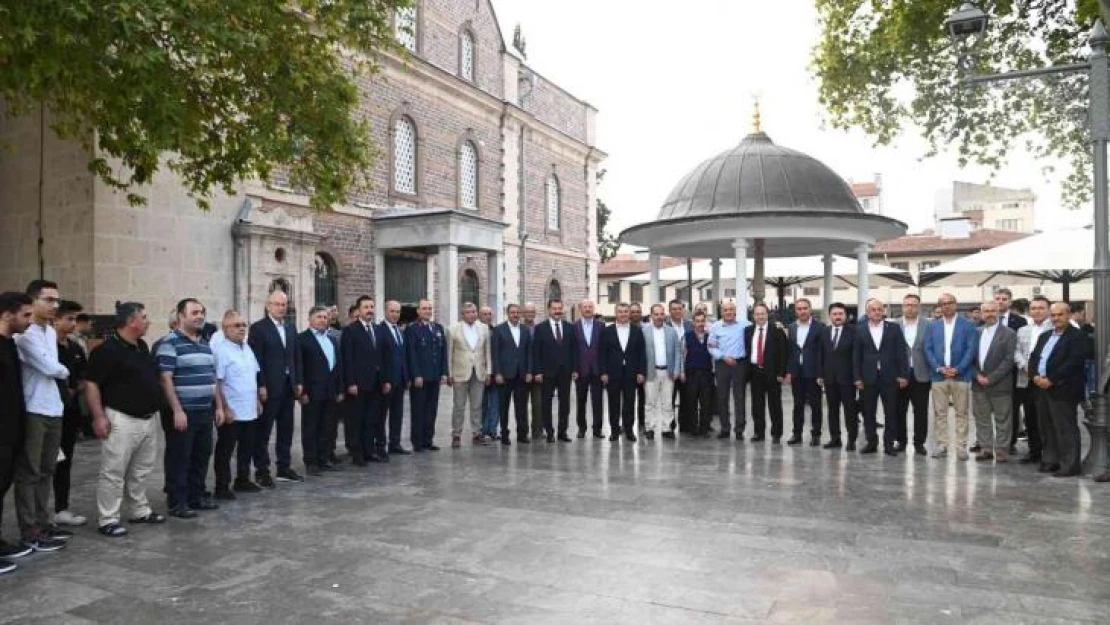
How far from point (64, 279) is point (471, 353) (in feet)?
25.5

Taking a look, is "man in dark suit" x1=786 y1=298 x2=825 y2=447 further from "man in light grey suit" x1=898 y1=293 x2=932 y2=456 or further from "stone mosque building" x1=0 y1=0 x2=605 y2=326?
"stone mosque building" x1=0 y1=0 x2=605 y2=326

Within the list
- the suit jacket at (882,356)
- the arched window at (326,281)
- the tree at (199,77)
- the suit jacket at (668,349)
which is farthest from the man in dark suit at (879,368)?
the arched window at (326,281)

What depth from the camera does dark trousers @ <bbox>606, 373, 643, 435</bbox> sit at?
10.4 metres

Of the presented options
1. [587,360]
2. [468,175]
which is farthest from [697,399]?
[468,175]

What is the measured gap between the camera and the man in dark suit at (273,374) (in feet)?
24.9

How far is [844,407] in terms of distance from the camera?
9.41 m

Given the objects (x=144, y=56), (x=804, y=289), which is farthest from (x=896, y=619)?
(x=804, y=289)

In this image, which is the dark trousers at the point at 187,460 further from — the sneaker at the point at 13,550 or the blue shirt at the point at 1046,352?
the blue shirt at the point at 1046,352

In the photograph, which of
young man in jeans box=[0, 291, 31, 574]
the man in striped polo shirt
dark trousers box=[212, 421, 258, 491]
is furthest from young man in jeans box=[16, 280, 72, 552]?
dark trousers box=[212, 421, 258, 491]

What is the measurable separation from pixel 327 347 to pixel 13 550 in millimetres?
3598

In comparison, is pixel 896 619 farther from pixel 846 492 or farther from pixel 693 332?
pixel 693 332

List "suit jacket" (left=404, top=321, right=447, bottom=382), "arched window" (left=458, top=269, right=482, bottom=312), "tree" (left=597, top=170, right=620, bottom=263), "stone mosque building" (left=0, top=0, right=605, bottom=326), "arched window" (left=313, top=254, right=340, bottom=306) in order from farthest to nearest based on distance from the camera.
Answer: "tree" (left=597, top=170, right=620, bottom=263) < "arched window" (left=458, top=269, right=482, bottom=312) < "arched window" (left=313, top=254, right=340, bottom=306) < "stone mosque building" (left=0, top=0, right=605, bottom=326) < "suit jacket" (left=404, top=321, right=447, bottom=382)

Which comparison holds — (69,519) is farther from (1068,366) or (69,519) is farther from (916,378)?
(1068,366)

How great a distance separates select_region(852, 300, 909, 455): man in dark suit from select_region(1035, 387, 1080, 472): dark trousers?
147 centimetres
